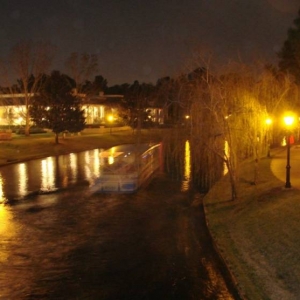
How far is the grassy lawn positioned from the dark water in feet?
1.49

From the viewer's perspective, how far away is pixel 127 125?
7012 centimetres

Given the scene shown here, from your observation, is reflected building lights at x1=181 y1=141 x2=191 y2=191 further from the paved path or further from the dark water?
the paved path

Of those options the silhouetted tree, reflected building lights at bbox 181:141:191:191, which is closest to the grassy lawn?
reflected building lights at bbox 181:141:191:191

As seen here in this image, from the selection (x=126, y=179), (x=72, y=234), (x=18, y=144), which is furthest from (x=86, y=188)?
(x=18, y=144)

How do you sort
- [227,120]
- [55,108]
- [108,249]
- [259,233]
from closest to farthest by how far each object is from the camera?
[259,233]
[108,249]
[227,120]
[55,108]

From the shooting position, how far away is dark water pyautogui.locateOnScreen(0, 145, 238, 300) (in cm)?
977

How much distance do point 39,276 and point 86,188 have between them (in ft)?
43.0

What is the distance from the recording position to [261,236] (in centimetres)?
1218

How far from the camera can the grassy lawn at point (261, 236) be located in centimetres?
930

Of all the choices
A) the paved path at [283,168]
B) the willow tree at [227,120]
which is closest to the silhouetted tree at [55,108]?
the paved path at [283,168]

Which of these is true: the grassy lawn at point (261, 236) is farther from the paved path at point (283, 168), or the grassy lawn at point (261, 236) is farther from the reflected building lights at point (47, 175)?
the reflected building lights at point (47, 175)

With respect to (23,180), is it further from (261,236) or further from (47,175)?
(261,236)

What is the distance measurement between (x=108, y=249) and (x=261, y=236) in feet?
12.9

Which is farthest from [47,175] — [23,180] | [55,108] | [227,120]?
[55,108]
